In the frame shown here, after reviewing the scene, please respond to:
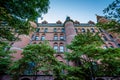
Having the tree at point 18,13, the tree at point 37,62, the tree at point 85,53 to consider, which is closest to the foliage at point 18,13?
the tree at point 18,13

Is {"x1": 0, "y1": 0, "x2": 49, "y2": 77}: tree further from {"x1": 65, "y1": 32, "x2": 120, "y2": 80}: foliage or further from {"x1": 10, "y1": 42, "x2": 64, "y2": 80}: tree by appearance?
{"x1": 65, "y1": 32, "x2": 120, "y2": 80}: foliage

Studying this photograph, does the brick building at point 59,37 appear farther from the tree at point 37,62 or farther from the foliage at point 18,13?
the foliage at point 18,13

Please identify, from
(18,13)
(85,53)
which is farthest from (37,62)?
(18,13)

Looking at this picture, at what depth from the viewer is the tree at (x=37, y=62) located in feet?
40.0

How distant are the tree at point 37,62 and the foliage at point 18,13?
4194 mm

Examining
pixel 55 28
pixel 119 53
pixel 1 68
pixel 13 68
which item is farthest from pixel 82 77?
pixel 55 28

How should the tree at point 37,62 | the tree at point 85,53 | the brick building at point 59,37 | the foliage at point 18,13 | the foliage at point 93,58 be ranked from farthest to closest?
1. the brick building at point 59,37
2. the tree at point 37,62
3. the tree at point 85,53
4. the foliage at point 93,58
5. the foliage at point 18,13

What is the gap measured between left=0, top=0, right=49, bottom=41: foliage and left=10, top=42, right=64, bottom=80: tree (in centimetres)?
419

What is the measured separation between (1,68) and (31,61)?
569 cm

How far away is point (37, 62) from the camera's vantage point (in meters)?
12.4

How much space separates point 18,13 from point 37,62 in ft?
19.4

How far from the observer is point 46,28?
99.9 ft

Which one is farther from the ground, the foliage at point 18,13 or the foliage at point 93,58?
the foliage at point 18,13

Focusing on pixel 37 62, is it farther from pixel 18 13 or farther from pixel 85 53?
pixel 18 13
